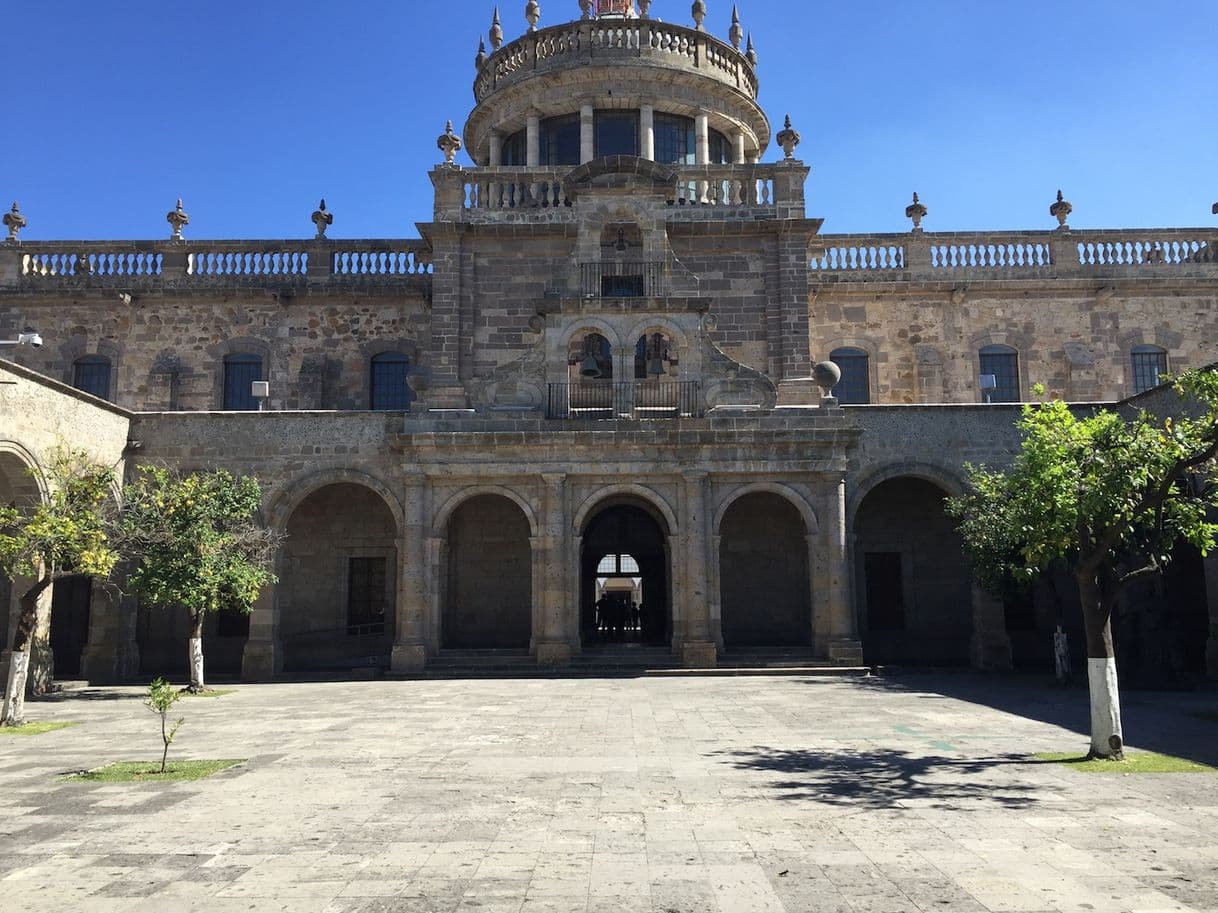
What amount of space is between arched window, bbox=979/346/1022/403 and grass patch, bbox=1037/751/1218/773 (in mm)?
18099

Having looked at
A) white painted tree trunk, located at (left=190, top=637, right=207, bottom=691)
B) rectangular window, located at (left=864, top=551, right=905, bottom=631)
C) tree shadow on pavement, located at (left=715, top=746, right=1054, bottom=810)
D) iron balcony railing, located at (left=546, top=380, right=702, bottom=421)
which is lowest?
tree shadow on pavement, located at (left=715, top=746, right=1054, bottom=810)

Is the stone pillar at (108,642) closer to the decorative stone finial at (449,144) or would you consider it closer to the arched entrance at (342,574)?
the arched entrance at (342,574)

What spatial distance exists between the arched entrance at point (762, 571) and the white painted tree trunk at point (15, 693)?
15.5 metres

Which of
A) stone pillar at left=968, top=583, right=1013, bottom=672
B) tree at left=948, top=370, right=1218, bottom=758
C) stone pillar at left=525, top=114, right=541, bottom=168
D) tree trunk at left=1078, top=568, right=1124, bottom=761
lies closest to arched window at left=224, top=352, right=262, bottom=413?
stone pillar at left=525, top=114, right=541, bottom=168

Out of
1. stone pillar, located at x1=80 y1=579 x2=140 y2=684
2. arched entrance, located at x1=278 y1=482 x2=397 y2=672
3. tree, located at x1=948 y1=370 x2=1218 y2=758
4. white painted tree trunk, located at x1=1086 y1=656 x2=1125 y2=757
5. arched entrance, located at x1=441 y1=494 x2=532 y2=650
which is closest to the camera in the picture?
white painted tree trunk, located at x1=1086 y1=656 x2=1125 y2=757

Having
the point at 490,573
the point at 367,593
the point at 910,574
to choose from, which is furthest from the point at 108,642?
the point at 910,574

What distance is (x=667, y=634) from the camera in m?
24.1

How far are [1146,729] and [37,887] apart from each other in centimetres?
1325

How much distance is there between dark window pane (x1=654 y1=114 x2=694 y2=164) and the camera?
1158 inches

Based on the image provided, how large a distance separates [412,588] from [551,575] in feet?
10.5

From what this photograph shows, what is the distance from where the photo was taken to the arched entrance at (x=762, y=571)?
2433 cm

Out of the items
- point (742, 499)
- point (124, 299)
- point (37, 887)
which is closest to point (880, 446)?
point (742, 499)

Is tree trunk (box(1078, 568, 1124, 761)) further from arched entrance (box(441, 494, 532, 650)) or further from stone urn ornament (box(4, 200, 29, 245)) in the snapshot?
stone urn ornament (box(4, 200, 29, 245))

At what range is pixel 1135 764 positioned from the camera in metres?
10.5
